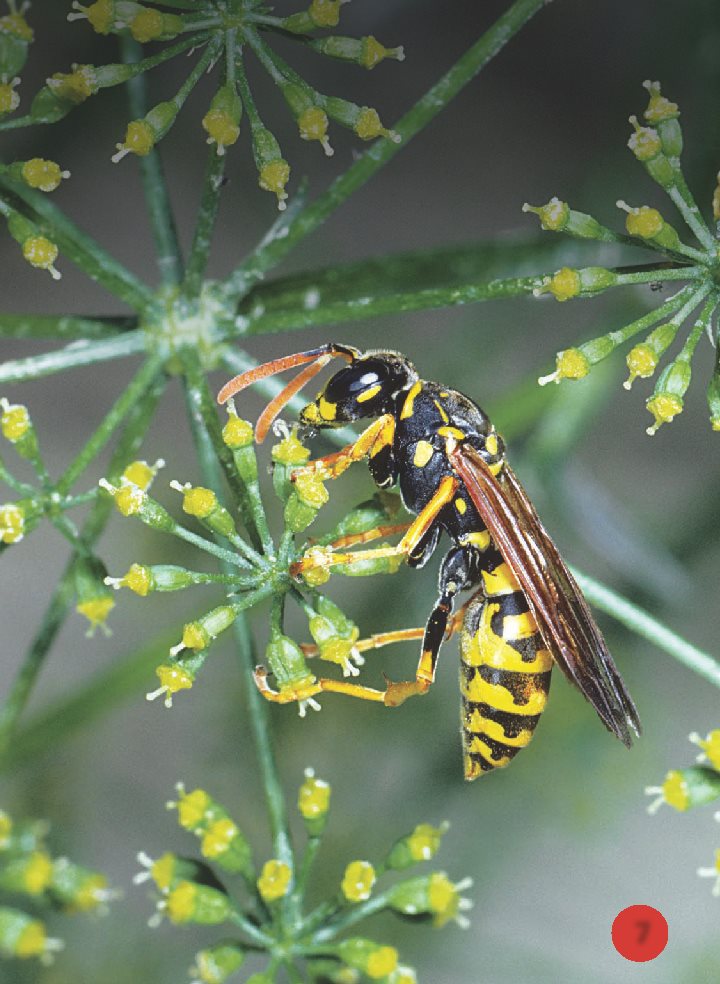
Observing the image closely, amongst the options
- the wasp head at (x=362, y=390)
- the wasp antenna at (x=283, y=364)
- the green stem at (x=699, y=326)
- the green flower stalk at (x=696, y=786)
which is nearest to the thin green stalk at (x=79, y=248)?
the wasp antenna at (x=283, y=364)

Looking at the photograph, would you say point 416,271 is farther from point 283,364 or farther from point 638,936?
point 638,936

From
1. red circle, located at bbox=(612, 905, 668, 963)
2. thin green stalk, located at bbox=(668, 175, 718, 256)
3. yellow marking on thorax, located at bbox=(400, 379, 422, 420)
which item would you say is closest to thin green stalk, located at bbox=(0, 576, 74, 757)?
yellow marking on thorax, located at bbox=(400, 379, 422, 420)

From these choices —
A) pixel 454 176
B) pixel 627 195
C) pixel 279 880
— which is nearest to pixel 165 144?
pixel 454 176

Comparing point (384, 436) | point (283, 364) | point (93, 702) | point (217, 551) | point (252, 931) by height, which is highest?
point (93, 702)

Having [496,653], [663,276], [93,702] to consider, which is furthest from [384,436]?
[93,702]

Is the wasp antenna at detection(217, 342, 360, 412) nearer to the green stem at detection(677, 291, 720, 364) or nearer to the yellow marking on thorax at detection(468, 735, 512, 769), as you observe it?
the green stem at detection(677, 291, 720, 364)

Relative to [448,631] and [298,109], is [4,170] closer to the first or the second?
[298,109]

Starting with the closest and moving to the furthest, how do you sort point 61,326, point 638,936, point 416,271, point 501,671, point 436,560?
point 501,671
point 61,326
point 416,271
point 638,936
point 436,560
